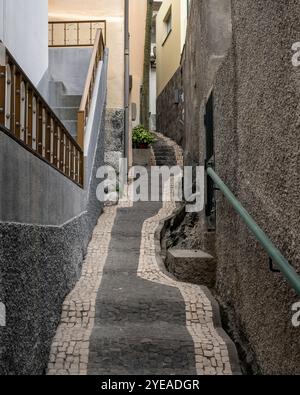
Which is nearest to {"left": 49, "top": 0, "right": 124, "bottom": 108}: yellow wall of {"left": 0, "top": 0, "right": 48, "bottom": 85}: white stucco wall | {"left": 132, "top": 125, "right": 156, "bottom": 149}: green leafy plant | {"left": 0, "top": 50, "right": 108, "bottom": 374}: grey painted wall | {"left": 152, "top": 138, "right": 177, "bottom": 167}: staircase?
{"left": 132, "top": 125, "right": 156, "bottom": 149}: green leafy plant

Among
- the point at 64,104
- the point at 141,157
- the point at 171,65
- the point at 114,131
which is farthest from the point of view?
the point at 171,65

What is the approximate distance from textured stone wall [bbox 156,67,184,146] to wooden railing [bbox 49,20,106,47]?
162 inches

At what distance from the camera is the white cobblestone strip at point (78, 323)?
3779mm

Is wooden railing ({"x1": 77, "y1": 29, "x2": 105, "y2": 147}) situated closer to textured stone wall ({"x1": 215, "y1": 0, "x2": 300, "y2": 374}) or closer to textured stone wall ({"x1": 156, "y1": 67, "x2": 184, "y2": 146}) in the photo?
textured stone wall ({"x1": 215, "y1": 0, "x2": 300, "y2": 374})

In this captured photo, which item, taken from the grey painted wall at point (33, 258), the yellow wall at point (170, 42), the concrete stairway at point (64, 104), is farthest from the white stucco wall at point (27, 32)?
the yellow wall at point (170, 42)

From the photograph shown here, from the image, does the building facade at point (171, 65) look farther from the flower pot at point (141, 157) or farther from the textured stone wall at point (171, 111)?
the flower pot at point (141, 157)

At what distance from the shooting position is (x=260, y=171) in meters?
3.47

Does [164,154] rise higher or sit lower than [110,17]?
lower

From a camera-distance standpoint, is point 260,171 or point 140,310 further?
point 140,310

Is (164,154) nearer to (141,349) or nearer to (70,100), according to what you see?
(70,100)

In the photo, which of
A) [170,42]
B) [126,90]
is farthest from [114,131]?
[170,42]

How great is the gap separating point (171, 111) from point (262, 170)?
13697 millimetres

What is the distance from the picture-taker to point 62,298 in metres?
4.66

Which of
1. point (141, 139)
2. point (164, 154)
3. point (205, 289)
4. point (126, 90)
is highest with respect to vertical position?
point (126, 90)
